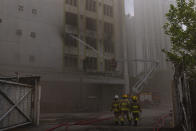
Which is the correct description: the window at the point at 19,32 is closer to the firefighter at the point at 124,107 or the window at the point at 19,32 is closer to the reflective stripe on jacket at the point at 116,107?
the reflective stripe on jacket at the point at 116,107

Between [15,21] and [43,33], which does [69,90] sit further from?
[15,21]

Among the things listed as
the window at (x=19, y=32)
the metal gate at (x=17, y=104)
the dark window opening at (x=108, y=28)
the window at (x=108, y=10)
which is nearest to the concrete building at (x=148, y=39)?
the dark window opening at (x=108, y=28)

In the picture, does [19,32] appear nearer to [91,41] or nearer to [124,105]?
[91,41]

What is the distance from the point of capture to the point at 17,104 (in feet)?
27.3

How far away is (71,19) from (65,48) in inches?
173

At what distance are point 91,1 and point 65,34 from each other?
7312mm

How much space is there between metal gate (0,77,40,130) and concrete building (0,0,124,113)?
11439mm

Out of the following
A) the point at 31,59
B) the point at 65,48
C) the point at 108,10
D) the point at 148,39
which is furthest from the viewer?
the point at 148,39

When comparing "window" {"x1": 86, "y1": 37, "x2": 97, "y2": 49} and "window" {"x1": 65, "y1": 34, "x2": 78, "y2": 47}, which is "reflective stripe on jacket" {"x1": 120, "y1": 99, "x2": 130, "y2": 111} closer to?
"window" {"x1": 65, "y1": 34, "x2": 78, "y2": 47}

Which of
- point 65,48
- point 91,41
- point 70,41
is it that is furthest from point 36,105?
point 91,41

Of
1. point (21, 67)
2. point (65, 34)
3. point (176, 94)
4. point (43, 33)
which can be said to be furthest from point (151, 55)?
point (176, 94)

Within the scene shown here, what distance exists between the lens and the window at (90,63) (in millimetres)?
27473

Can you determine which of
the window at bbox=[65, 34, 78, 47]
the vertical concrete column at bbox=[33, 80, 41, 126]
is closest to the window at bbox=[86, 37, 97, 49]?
the window at bbox=[65, 34, 78, 47]

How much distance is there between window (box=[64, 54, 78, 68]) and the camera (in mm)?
25984
